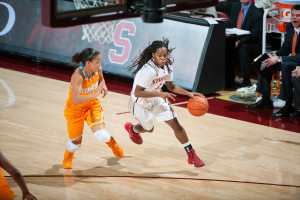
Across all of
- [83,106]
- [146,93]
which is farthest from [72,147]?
[146,93]

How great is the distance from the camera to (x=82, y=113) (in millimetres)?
6512

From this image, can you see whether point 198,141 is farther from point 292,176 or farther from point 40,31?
point 40,31

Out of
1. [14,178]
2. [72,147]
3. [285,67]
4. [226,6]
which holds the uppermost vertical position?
[226,6]

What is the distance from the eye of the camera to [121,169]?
21.7 ft

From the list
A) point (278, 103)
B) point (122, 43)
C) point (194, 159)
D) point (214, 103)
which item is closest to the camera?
point (194, 159)

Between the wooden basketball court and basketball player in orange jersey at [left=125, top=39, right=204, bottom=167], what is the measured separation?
1.40 feet

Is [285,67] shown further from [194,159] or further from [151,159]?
[151,159]

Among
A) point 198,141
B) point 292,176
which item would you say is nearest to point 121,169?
point 198,141

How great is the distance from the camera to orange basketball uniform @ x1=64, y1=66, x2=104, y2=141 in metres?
6.45

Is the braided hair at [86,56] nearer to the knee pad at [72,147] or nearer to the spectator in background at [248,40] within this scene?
the knee pad at [72,147]

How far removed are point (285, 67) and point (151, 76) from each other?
3195 mm

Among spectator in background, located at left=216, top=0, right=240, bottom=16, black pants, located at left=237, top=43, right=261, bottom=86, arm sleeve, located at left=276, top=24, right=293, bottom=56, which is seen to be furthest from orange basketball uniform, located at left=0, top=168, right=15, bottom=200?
spectator in background, located at left=216, top=0, right=240, bottom=16

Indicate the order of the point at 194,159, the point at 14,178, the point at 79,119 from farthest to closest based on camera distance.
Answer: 1. the point at 194,159
2. the point at 79,119
3. the point at 14,178

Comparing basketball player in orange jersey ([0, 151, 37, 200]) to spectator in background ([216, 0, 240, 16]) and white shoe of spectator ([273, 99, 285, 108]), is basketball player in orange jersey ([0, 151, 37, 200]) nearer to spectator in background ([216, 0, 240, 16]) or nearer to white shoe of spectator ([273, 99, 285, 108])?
white shoe of spectator ([273, 99, 285, 108])
